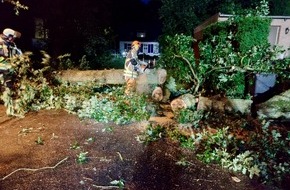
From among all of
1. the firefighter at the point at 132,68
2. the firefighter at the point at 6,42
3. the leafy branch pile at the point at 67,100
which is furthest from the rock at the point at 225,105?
the firefighter at the point at 6,42

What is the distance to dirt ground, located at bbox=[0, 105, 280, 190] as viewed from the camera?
3848 mm

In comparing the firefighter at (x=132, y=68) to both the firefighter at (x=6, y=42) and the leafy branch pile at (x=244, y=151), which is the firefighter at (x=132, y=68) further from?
the firefighter at (x=6, y=42)

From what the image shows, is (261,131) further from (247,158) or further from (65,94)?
(65,94)

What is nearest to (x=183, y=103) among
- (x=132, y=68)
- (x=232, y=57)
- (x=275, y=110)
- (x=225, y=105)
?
(x=225, y=105)

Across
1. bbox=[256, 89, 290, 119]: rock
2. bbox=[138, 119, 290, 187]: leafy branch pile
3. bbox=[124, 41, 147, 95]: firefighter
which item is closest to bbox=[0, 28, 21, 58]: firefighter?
bbox=[124, 41, 147, 95]: firefighter

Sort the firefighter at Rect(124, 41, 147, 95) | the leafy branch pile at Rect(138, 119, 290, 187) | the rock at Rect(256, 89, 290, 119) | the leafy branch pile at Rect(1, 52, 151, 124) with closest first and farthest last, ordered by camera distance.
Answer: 1. the leafy branch pile at Rect(138, 119, 290, 187)
2. the leafy branch pile at Rect(1, 52, 151, 124)
3. the rock at Rect(256, 89, 290, 119)
4. the firefighter at Rect(124, 41, 147, 95)

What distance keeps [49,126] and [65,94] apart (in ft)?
5.61

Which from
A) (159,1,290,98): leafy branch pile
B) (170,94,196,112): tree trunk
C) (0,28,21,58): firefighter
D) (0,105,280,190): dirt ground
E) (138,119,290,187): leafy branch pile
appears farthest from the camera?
(159,1,290,98): leafy branch pile

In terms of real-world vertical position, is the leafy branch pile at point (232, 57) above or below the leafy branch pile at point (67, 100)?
above

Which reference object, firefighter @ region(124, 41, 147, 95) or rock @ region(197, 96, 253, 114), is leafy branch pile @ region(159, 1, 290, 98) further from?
firefighter @ region(124, 41, 147, 95)

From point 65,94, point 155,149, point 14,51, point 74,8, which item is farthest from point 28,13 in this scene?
point 155,149

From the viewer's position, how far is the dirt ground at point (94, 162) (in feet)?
12.6

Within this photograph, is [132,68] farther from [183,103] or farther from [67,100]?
[67,100]

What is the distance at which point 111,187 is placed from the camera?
3.73m
